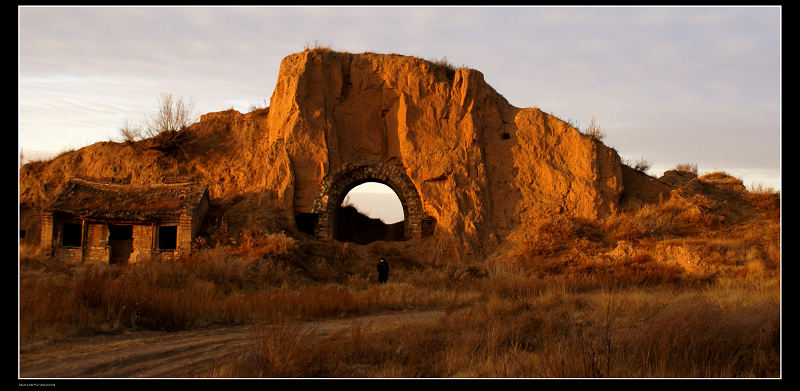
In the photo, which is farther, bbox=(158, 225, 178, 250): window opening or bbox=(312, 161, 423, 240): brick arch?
bbox=(312, 161, 423, 240): brick arch

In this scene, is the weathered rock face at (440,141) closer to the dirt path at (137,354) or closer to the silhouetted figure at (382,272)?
the silhouetted figure at (382,272)

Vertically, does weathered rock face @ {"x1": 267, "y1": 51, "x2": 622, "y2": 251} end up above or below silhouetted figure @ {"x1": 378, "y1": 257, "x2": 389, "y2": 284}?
above

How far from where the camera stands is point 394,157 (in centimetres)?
2152

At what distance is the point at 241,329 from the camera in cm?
1029

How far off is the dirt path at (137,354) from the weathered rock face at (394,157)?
10.3 metres

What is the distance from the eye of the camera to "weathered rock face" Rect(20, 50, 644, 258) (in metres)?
20.5

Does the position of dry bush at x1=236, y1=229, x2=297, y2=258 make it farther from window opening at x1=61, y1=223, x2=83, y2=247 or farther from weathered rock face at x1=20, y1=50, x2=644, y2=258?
window opening at x1=61, y1=223, x2=83, y2=247

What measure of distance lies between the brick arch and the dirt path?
34.4ft

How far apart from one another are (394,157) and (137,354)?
1436 cm

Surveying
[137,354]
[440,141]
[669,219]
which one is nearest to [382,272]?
[440,141]

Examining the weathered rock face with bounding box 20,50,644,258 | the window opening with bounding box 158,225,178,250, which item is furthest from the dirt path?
the window opening with bounding box 158,225,178,250

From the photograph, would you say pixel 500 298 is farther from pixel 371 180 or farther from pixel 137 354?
pixel 371 180

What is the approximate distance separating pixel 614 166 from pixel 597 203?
5.77 ft
